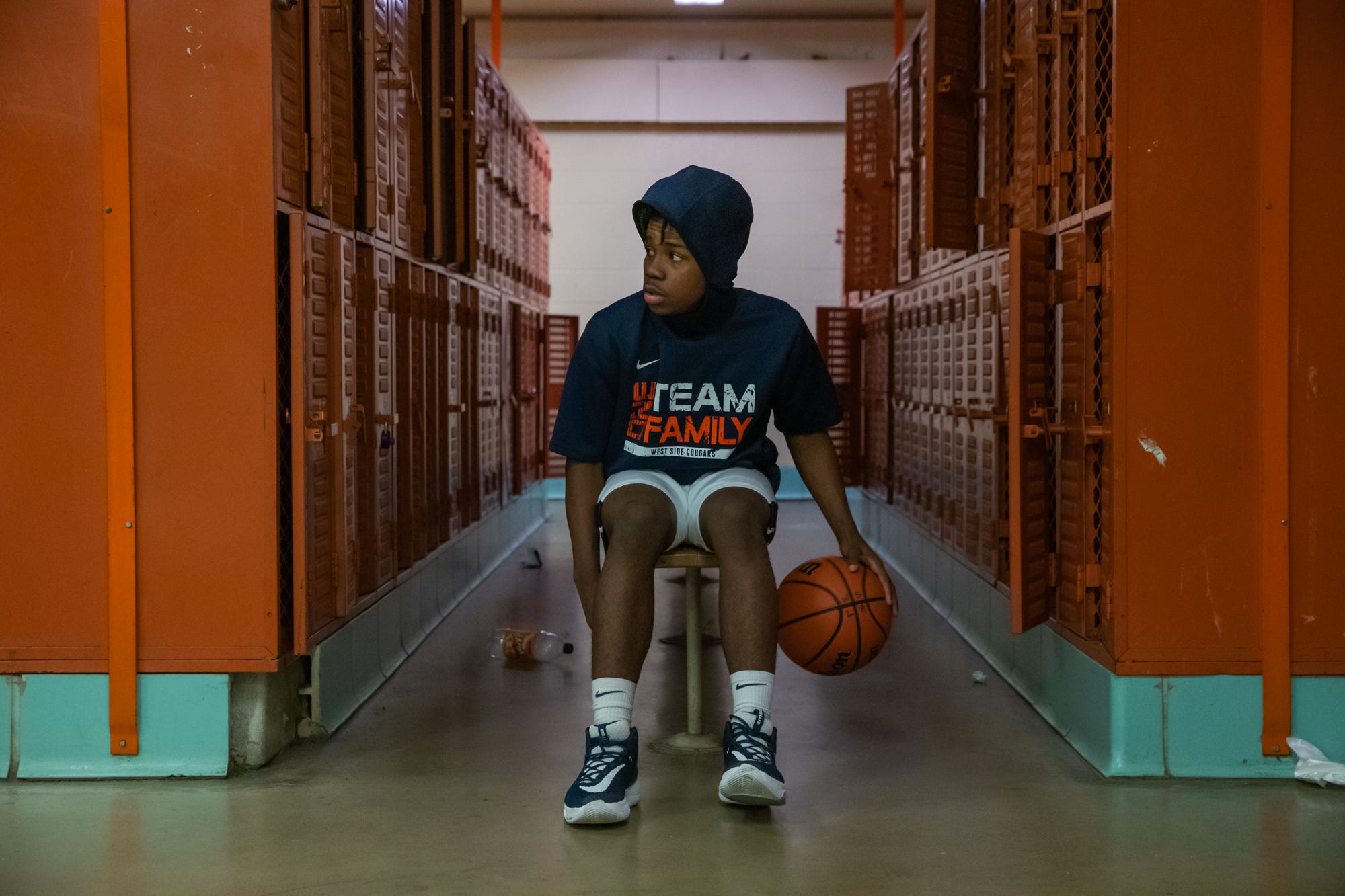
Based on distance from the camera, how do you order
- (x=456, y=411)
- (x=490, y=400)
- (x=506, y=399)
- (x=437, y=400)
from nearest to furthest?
(x=437, y=400) < (x=456, y=411) < (x=490, y=400) < (x=506, y=399)

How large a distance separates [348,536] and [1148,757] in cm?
213

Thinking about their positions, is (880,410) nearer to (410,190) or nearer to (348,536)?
Result: (410,190)

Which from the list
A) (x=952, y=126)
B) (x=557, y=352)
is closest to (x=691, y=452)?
(x=952, y=126)

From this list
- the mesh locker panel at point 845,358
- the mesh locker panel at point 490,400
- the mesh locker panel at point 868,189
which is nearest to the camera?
the mesh locker panel at point 490,400

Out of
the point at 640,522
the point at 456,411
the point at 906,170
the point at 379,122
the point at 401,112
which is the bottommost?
the point at 640,522

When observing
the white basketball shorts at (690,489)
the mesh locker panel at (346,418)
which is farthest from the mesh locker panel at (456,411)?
the white basketball shorts at (690,489)

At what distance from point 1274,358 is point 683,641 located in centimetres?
237

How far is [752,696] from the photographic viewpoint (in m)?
2.64

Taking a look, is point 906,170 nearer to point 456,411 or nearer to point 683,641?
point 456,411

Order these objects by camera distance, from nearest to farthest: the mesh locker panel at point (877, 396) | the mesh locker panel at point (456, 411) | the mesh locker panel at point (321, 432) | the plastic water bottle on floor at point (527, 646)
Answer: the mesh locker panel at point (321, 432), the plastic water bottle on floor at point (527, 646), the mesh locker panel at point (456, 411), the mesh locker panel at point (877, 396)

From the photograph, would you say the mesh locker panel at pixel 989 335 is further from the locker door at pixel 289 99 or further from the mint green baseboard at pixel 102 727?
the mint green baseboard at pixel 102 727

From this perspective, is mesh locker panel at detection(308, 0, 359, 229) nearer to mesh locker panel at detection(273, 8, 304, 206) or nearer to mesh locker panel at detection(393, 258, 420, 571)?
mesh locker panel at detection(273, 8, 304, 206)

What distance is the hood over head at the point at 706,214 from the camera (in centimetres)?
276

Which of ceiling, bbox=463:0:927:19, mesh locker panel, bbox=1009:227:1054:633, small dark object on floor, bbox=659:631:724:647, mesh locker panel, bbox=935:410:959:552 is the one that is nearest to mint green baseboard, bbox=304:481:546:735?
small dark object on floor, bbox=659:631:724:647
